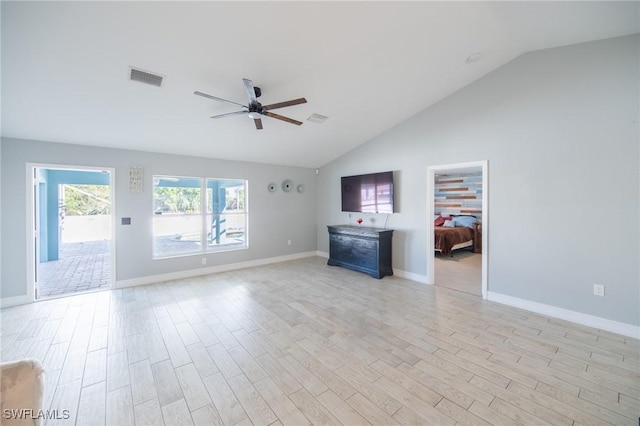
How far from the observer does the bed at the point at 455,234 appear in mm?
6316

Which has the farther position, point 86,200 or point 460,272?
point 86,200

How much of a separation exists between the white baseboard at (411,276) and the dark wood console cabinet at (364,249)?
12 cm

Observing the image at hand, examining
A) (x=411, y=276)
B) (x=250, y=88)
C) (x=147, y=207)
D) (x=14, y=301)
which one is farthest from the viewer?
(x=411, y=276)

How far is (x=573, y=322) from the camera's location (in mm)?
3068

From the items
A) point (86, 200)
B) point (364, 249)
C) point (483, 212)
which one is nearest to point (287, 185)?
point (364, 249)

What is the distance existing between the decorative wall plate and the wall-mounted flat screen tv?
136 cm

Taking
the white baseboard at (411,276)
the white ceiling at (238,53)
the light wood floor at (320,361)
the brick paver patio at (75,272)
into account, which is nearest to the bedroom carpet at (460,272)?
the white baseboard at (411,276)

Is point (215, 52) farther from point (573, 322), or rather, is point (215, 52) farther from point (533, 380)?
point (573, 322)

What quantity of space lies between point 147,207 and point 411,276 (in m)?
5.03

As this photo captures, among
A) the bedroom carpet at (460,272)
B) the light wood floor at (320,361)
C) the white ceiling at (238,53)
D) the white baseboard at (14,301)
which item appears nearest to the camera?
the light wood floor at (320,361)

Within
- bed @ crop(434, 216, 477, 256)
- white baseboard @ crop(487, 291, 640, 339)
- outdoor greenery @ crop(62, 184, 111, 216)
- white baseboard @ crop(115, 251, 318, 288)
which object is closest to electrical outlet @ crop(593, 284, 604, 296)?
white baseboard @ crop(487, 291, 640, 339)

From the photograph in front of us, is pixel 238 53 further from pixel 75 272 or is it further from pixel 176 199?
pixel 75 272

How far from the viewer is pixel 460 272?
516cm

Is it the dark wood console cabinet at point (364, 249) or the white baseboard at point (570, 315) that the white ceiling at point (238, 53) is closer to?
the dark wood console cabinet at point (364, 249)
